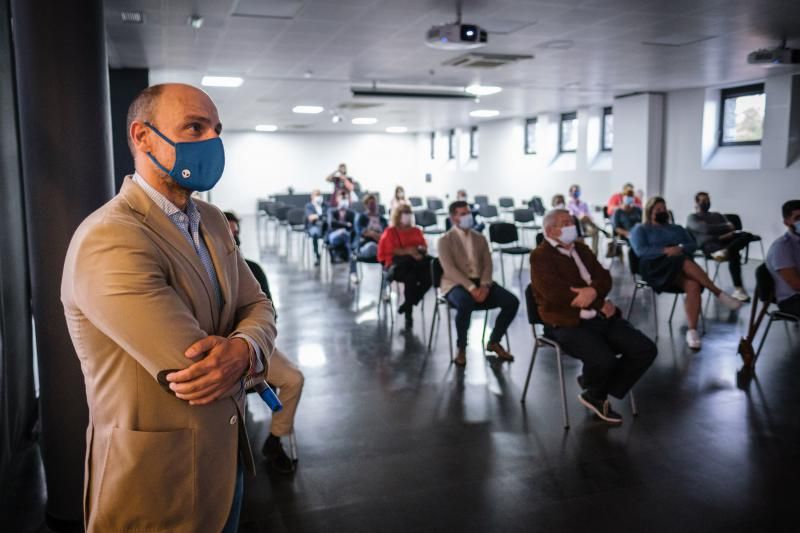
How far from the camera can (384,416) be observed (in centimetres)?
414

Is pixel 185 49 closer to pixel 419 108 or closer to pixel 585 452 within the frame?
pixel 585 452

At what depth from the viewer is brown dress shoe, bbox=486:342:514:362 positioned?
210 inches

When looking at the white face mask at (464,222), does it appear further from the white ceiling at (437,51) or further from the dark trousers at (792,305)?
the dark trousers at (792,305)

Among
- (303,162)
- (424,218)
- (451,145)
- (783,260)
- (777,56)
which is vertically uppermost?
(777,56)

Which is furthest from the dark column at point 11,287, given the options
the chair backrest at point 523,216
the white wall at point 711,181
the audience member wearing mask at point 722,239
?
the white wall at point 711,181

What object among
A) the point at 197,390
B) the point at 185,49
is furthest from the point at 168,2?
the point at 197,390

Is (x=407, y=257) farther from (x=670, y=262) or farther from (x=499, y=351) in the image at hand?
(x=670, y=262)

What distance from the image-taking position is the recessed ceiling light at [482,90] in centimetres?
1184

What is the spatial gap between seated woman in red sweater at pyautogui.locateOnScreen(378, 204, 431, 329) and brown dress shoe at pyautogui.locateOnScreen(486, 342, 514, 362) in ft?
4.16

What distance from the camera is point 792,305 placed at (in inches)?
186

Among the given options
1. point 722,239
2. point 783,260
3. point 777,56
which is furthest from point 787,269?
point 777,56

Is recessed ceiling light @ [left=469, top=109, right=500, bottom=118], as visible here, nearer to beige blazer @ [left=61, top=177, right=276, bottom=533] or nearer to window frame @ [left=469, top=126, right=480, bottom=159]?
window frame @ [left=469, top=126, right=480, bottom=159]

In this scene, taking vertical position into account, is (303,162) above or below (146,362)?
above

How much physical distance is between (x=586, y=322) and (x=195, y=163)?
3.12 meters
